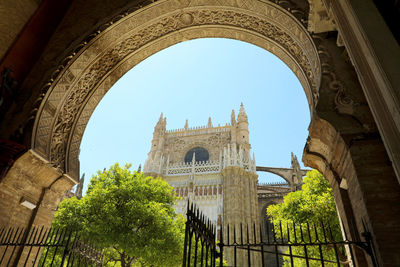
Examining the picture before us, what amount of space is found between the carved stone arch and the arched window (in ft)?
92.5

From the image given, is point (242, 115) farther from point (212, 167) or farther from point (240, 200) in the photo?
point (240, 200)

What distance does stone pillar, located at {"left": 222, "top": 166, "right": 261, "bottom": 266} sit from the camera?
82.7 ft

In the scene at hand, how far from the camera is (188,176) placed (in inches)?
1218

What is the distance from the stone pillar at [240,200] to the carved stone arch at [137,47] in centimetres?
2104

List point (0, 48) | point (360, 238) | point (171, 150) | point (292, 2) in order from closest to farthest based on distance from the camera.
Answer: point (360, 238) < point (292, 2) < point (0, 48) < point (171, 150)

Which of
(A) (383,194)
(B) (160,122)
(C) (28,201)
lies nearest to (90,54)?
(C) (28,201)

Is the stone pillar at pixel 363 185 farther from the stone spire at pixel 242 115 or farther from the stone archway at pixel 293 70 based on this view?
the stone spire at pixel 242 115

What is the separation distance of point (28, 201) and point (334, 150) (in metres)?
5.58

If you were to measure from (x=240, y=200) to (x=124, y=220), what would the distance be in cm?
1751

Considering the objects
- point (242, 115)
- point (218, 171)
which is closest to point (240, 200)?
point (218, 171)

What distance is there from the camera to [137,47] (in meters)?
6.60

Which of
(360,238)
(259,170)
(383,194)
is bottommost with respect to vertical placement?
(360,238)

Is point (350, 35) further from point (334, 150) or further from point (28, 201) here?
point (28, 201)

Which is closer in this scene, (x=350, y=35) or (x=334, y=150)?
(x=350, y=35)
